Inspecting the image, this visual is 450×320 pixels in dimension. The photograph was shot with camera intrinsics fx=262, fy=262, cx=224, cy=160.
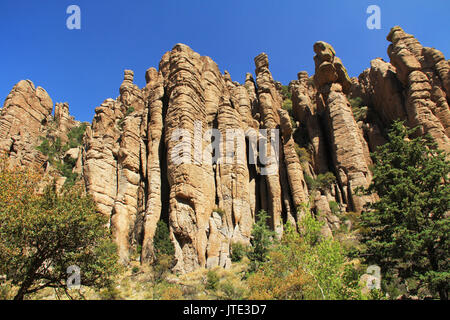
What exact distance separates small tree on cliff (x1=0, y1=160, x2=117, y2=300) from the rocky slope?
342 inches

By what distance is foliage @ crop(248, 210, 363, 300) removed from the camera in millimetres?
11156

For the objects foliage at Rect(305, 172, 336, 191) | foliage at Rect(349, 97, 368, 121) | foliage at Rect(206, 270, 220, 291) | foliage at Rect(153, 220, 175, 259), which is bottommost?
foliage at Rect(206, 270, 220, 291)

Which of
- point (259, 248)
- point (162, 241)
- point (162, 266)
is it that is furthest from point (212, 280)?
point (162, 241)

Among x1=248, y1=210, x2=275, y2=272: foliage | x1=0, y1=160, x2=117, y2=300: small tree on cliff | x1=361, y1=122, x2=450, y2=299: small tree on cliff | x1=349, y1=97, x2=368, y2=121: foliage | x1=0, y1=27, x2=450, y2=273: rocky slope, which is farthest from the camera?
x1=349, y1=97, x2=368, y2=121: foliage

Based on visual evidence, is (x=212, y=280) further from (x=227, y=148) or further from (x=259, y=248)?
(x=227, y=148)

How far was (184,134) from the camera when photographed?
25422mm

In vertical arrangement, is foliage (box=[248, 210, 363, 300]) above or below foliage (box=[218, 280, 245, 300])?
above

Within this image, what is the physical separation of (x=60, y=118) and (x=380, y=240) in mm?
56977

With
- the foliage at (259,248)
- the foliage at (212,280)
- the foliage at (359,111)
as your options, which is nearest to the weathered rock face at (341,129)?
the foliage at (359,111)

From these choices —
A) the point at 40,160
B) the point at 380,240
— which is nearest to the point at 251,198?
the point at 380,240

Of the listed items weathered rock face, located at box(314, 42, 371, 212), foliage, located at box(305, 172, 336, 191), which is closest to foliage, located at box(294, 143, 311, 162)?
weathered rock face, located at box(314, 42, 371, 212)

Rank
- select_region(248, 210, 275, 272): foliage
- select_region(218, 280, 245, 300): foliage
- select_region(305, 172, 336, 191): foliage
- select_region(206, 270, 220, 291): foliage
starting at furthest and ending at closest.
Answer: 1. select_region(305, 172, 336, 191): foliage
2. select_region(248, 210, 275, 272): foliage
3. select_region(206, 270, 220, 291): foliage
4. select_region(218, 280, 245, 300): foliage

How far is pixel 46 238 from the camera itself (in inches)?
468

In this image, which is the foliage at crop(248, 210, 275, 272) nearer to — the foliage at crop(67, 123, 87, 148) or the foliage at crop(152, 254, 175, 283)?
the foliage at crop(152, 254, 175, 283)
